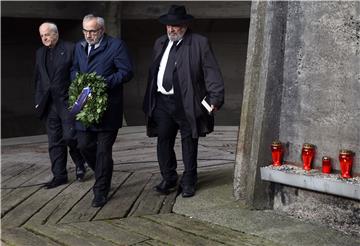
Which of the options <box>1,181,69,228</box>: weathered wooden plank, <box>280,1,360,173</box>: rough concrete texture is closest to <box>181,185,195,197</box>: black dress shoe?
<box>280,1,360,173</box>: rough concrete texture

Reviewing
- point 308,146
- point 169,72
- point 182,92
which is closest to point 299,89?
point 308,146

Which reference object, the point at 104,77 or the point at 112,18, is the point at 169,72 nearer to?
the point at 104,77

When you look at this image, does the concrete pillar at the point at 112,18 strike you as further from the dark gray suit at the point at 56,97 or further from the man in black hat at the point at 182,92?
the man in black hat at the point at 182,92

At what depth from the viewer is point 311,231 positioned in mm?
4809

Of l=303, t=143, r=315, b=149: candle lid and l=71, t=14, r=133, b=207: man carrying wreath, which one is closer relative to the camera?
l=303, t=143, r=315, b=149: candle lid

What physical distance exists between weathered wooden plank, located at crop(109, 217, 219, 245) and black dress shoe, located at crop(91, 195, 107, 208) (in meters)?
0.46

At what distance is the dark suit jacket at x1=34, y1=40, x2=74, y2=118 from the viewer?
20.2 feet

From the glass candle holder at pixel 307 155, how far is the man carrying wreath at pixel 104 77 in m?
1.59

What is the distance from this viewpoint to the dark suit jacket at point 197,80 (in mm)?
5562

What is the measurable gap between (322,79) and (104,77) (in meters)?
1.81

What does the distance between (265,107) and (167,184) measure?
128 cm

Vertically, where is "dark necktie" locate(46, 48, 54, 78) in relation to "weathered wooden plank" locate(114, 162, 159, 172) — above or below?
above

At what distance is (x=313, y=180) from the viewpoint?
15.9ft

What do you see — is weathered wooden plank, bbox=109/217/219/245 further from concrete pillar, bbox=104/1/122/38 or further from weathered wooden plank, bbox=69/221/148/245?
concrete pillar, bbox=104/1/122/38
